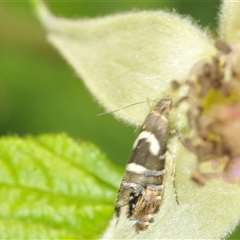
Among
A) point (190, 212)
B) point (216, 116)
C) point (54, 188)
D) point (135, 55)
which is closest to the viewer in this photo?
point (216, 116)

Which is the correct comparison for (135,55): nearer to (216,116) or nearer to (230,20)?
(230,20)

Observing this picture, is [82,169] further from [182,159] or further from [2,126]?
[2,126]

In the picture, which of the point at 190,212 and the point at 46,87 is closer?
the point at 190,212

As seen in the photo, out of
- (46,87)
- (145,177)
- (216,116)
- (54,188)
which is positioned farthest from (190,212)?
(46,87)

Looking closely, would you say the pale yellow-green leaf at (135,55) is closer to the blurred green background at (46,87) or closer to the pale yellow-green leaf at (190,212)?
the pale yellow-green leaf at (190,212)

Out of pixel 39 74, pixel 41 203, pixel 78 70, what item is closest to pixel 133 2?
pixel 39 74

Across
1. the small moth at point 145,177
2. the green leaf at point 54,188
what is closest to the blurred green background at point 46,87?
the green leaf at point 54,188
